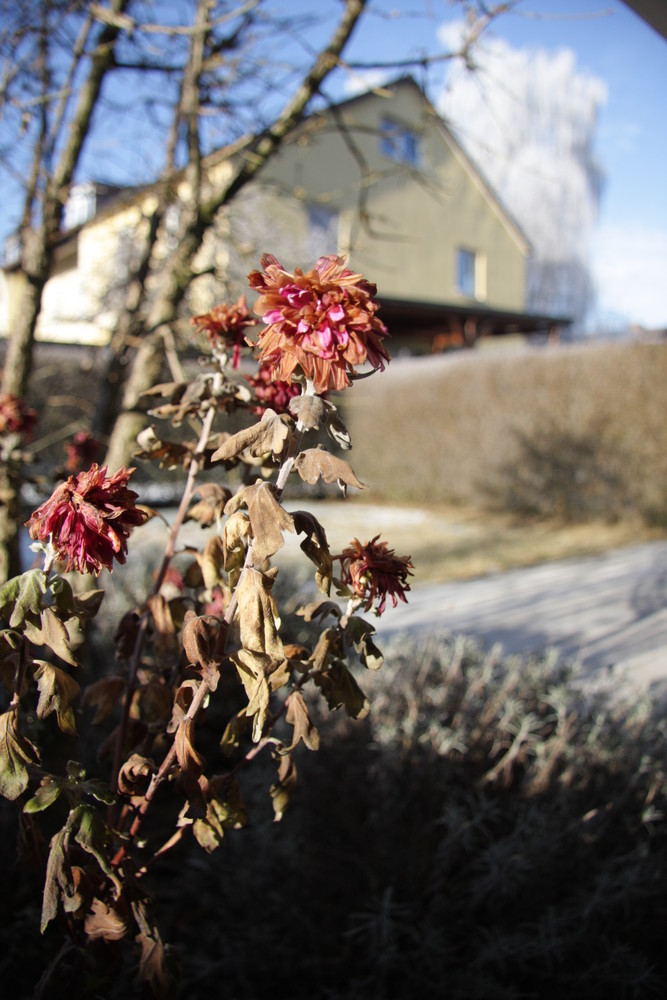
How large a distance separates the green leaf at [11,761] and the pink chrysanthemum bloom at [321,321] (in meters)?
0.61

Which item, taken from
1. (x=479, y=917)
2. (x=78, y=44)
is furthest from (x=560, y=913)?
(x=78, y=44)

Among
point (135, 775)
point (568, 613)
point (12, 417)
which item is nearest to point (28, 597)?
point (135, 775)

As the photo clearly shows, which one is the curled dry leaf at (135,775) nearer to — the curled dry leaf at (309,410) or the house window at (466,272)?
the curled dry leaf at (309,410)

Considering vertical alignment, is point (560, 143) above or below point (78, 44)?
above

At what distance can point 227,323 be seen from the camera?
1278 mm

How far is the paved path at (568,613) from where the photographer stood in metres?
3.80

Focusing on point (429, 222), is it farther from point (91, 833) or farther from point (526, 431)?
point (91, 833)

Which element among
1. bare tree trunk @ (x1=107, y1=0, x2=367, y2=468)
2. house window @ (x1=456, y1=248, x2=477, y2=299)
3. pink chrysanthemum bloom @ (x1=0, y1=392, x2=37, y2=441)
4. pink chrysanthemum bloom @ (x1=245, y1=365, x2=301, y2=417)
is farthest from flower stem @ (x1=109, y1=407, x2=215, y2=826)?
house window @ (x1=456, y1=248, x2=477, y2=299)

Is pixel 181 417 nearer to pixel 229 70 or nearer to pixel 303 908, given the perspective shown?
pixel 303 908

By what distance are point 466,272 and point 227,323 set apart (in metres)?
20.8

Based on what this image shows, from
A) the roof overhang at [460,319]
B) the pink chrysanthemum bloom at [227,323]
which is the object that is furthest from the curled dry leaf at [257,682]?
the roof overhang at [460,319]

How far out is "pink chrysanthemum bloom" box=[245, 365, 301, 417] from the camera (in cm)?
125

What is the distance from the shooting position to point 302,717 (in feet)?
3.64

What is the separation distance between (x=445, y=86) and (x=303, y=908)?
2943 millimetres
